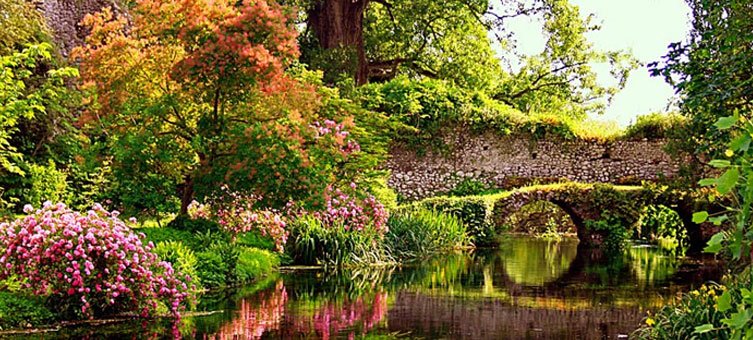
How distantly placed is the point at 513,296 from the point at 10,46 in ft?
35.1

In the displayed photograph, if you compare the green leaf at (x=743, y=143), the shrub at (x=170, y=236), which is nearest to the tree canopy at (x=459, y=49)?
the shrub at (x=170, y=236)

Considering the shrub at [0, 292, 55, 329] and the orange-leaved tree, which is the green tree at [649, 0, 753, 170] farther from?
the shrub at [0, 292, 55, 329]

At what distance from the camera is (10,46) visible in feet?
56.7

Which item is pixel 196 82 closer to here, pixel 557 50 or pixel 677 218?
pixel 677 218

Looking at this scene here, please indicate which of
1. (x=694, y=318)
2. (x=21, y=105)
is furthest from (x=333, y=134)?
(x=694, y=318)

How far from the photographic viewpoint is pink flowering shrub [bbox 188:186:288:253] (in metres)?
14.1

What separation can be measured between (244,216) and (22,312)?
5.79 metres

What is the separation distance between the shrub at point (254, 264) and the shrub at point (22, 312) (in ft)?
14.5

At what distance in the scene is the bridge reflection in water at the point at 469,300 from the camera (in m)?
9.73

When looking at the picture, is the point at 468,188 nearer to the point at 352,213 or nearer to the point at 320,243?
the point at 352,213

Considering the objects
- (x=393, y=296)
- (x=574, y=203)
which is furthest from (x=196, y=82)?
(x=574, y=203)

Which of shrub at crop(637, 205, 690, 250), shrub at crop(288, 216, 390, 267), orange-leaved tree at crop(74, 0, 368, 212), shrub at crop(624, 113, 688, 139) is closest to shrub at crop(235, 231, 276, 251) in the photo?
shrub at crop(288, 216, 390, 267)

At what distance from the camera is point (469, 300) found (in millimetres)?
12336

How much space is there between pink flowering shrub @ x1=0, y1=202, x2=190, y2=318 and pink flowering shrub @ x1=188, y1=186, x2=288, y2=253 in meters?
4.03
